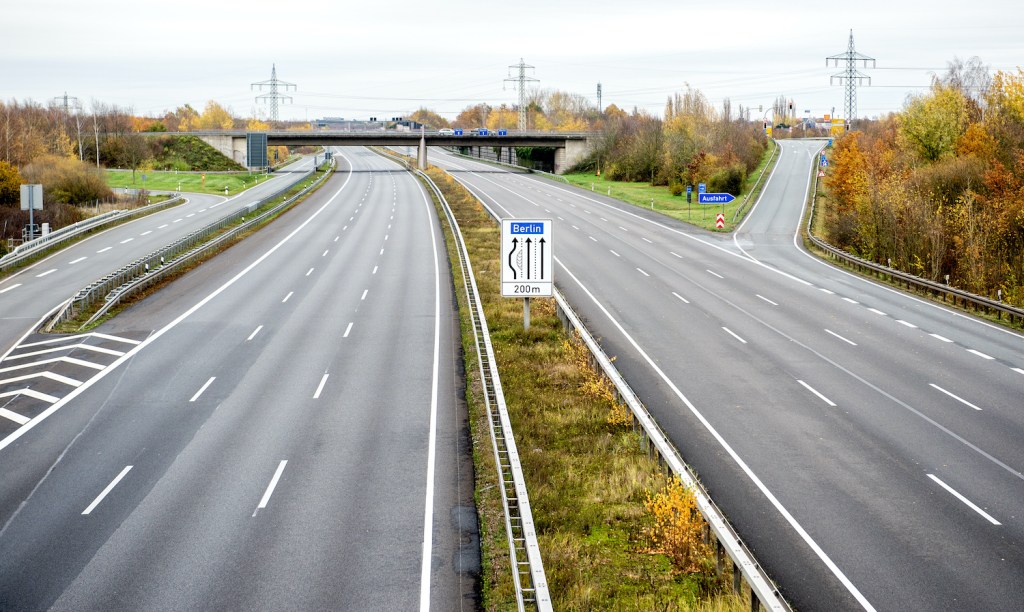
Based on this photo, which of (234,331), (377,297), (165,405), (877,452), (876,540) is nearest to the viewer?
(876,540)

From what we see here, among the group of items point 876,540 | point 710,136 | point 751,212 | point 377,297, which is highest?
point 710,136

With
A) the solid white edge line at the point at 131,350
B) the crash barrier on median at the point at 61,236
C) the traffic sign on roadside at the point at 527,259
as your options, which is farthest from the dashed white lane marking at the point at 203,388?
the crash barrier on median at the point at 61,236

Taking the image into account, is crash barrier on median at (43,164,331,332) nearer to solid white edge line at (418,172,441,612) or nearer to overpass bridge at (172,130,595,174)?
solid white edge line at (418,172,441,612)

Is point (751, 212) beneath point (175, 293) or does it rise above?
above

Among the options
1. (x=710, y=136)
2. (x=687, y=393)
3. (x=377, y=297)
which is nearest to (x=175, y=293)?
(x=377, y=297)

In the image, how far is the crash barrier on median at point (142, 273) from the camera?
31531 millimetres

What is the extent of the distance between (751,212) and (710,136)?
92.5ft

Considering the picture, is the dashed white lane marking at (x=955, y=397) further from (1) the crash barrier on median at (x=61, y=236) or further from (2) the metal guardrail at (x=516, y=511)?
(1) the crash barrier on median at (x=61, y=236)

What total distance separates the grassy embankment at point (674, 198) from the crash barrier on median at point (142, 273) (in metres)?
33.3

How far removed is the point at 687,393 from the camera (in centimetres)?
2186

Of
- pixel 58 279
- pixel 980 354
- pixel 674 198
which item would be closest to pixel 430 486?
pixel 980 354

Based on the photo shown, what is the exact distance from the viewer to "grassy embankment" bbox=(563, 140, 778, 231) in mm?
70000

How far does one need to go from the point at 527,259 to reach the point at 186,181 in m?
84.5

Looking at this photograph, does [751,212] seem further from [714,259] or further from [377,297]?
[377,297]
